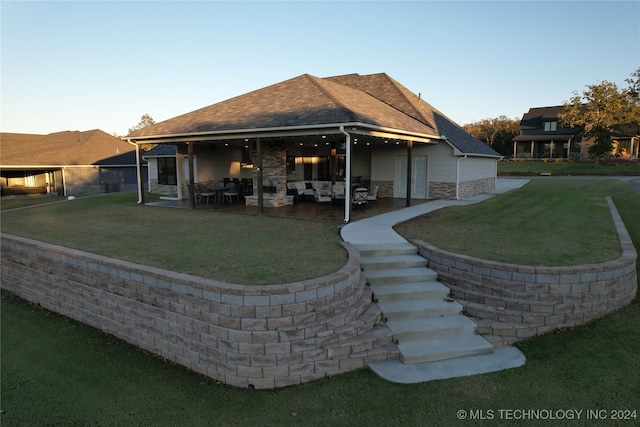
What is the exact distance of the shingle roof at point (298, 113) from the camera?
1123 centimetres

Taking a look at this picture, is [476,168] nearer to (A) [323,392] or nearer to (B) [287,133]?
(B) [287,133]

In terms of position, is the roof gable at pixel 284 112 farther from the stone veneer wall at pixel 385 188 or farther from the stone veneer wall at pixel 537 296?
the stone veneer wall at pixel 537 296

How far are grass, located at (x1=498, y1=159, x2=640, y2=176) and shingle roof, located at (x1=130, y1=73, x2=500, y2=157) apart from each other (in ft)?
65.8

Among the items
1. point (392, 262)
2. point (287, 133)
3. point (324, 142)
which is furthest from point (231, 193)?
point (392, 262)

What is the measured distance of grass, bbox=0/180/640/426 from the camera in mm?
4199

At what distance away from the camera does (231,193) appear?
53.6 ft

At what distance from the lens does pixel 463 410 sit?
4.16 metres

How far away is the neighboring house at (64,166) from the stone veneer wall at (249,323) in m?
25.7

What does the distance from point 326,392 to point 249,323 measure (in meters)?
1.23

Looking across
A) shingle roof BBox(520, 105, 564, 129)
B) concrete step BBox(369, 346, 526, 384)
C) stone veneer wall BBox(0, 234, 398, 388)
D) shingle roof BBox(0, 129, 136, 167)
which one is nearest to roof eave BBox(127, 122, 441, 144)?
stone veneer wall BBox(0, 234, 398, 388)

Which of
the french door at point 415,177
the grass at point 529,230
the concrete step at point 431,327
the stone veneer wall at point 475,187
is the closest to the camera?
the concrete step at point 431,327

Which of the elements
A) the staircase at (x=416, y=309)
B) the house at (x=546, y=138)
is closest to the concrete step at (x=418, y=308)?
the staircase at (x=416, y=309)

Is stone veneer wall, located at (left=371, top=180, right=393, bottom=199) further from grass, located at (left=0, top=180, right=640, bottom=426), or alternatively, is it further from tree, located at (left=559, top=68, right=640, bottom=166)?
tree, located at (left=559, top=68, right=640, bottom=166)

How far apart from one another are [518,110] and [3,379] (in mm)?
65245
